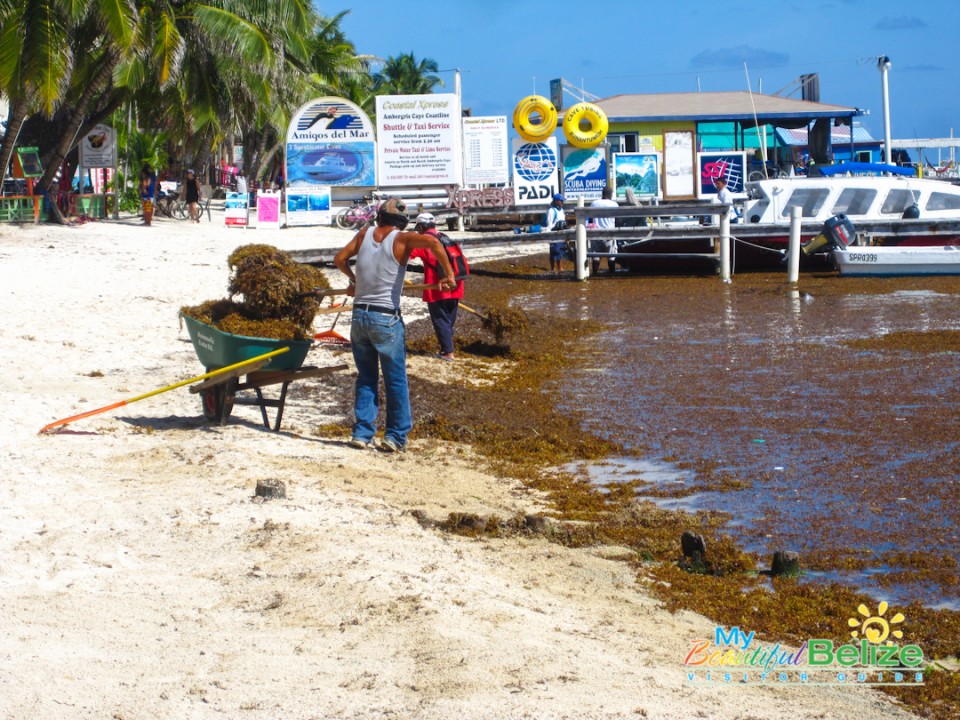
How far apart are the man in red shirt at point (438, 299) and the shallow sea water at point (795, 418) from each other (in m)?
1.55

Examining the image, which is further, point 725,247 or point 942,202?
point 942,202

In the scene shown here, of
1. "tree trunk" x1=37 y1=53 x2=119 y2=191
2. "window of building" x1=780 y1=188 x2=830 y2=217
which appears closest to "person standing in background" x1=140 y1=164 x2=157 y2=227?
"tree trunk" x1=37 y1=53 x2=119 y2=191

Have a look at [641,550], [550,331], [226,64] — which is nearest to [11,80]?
[226,64]

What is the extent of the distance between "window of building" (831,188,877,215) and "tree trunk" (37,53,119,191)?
1639cm

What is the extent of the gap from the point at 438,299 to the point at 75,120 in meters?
19.4

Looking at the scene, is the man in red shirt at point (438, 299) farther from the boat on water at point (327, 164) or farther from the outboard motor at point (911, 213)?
the boat on water at point (327, 164)

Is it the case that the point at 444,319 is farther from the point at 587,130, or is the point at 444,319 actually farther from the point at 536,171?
the point at 587,130

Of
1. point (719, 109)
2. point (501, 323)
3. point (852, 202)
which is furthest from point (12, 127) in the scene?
point (719, 109)

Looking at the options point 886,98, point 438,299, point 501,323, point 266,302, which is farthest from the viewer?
point 886,98

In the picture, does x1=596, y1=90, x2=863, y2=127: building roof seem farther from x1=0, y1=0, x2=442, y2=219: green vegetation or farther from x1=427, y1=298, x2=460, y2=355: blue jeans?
x1=427, y1=298, x2=460, y2=355: blue jeans

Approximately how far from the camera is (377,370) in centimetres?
892

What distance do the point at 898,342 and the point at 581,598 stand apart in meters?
9.84

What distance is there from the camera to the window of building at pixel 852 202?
23.6 metres

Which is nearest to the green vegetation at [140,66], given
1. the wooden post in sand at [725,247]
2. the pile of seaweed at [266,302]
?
the wooden post in sand at [725,247]
